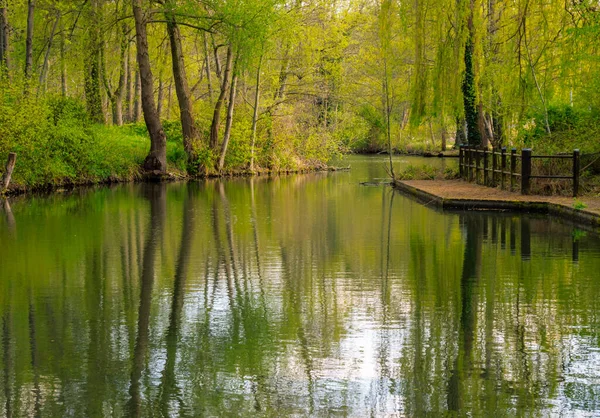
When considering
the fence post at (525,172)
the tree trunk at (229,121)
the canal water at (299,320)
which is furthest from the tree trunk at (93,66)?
the fence post at (525,172)

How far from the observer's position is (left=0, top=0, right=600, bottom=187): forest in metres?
26.0

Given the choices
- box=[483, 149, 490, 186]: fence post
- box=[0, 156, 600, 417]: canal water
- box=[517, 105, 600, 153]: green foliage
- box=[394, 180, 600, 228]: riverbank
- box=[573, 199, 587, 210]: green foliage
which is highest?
box=[517, 105, 600, 153]: green foliage

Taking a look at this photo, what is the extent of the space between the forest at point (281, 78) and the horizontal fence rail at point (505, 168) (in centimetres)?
94

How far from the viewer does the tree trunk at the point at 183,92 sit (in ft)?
133

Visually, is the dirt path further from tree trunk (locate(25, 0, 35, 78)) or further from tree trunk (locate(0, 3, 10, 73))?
tree trunk (locate(0, 3, 10, 73))

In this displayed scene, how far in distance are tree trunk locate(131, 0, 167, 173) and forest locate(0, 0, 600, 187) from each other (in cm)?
6

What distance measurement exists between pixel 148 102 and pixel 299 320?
96.6 feet

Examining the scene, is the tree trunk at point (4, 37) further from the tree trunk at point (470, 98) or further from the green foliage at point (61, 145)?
the tree trunk at point (470, 98)

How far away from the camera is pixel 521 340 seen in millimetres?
9180

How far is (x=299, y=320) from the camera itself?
10250 mm

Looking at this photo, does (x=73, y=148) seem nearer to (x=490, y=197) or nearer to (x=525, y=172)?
(x=490, y=197)

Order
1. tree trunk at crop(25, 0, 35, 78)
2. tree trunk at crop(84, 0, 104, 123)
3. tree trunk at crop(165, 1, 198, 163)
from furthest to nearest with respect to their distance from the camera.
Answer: tree trunk at crop(165, 1, 198, 163) < tree trunk at crop(84, 0, 104, 123) < tree trunk at crop(25, 0, 35, 78)

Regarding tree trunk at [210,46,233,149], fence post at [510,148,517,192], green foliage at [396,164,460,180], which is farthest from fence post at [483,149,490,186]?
tree trunk at [210,46,233,149]

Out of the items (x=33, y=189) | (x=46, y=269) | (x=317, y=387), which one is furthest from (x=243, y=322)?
(x=33, y=189)
